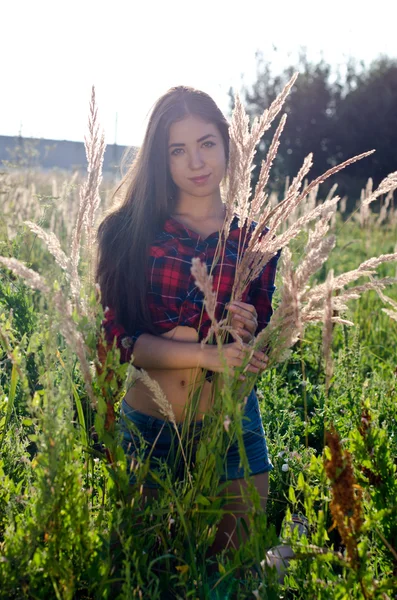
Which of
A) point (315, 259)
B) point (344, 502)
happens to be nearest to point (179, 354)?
point (315, 259)

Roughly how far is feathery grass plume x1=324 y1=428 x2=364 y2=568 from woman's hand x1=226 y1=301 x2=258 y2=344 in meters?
0.51

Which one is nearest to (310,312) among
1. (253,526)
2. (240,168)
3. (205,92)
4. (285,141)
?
(240,168)

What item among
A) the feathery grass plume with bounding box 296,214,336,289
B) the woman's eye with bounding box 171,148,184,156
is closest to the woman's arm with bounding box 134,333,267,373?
the feathery grass plume with bounding box 296,214,336,289

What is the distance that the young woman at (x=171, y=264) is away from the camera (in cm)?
216

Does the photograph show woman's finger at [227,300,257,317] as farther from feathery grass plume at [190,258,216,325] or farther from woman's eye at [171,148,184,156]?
woman's eye at [171,148,184,156]

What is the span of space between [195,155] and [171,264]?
0.38 metres

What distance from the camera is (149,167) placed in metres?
2.36

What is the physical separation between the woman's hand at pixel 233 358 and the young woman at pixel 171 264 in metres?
0.23

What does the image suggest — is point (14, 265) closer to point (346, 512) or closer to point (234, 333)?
point (234, 333)

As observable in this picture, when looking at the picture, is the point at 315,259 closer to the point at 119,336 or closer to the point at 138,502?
the point at 138,502

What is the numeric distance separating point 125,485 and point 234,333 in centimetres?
41

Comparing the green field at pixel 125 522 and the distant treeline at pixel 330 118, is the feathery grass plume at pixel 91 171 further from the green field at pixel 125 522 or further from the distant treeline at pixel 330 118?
the distant treeline at pixel 330 118

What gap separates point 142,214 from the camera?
234cm

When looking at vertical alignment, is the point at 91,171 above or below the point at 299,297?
above
